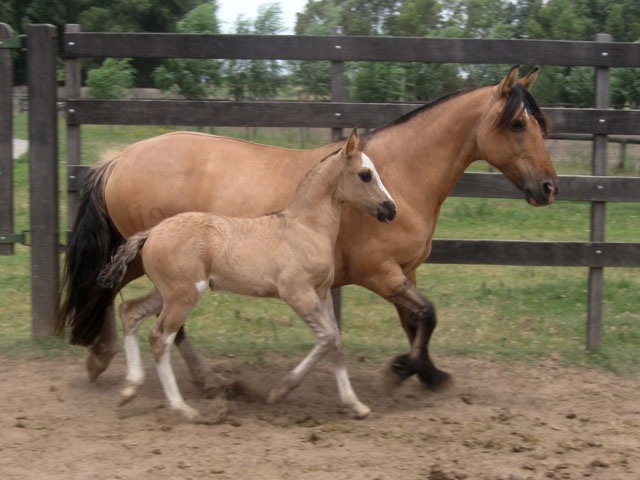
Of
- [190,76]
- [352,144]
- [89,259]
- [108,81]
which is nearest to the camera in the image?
[352,144]

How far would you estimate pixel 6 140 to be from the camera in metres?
5.35

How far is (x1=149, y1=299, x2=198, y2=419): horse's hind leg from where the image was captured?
409 cm

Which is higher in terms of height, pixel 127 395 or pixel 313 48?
pixel 313 48

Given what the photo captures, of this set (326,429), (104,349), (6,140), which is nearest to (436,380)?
(326,429)

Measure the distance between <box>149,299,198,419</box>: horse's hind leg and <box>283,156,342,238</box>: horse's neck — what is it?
78cm

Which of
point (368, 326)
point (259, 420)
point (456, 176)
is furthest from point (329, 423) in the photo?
point (368, 326)

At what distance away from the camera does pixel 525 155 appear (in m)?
4.40

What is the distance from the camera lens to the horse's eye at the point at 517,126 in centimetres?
435

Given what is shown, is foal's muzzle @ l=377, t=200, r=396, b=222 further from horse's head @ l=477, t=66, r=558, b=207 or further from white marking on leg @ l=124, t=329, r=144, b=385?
white marking on leg @ l=124, t=329, r=144, b=385

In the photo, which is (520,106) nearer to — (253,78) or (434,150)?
(434,150)

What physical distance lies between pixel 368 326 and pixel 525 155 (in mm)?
2576

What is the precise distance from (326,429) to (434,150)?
1.78 m

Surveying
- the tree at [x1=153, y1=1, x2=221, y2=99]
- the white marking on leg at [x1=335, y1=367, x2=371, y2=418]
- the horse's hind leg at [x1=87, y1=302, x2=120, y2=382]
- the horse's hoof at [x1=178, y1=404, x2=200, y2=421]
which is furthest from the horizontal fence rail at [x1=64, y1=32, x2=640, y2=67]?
the tree at [x1=153, y1=1, x2=221, y2=99]

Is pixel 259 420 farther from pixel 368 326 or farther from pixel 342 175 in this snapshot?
pixel 368 326
